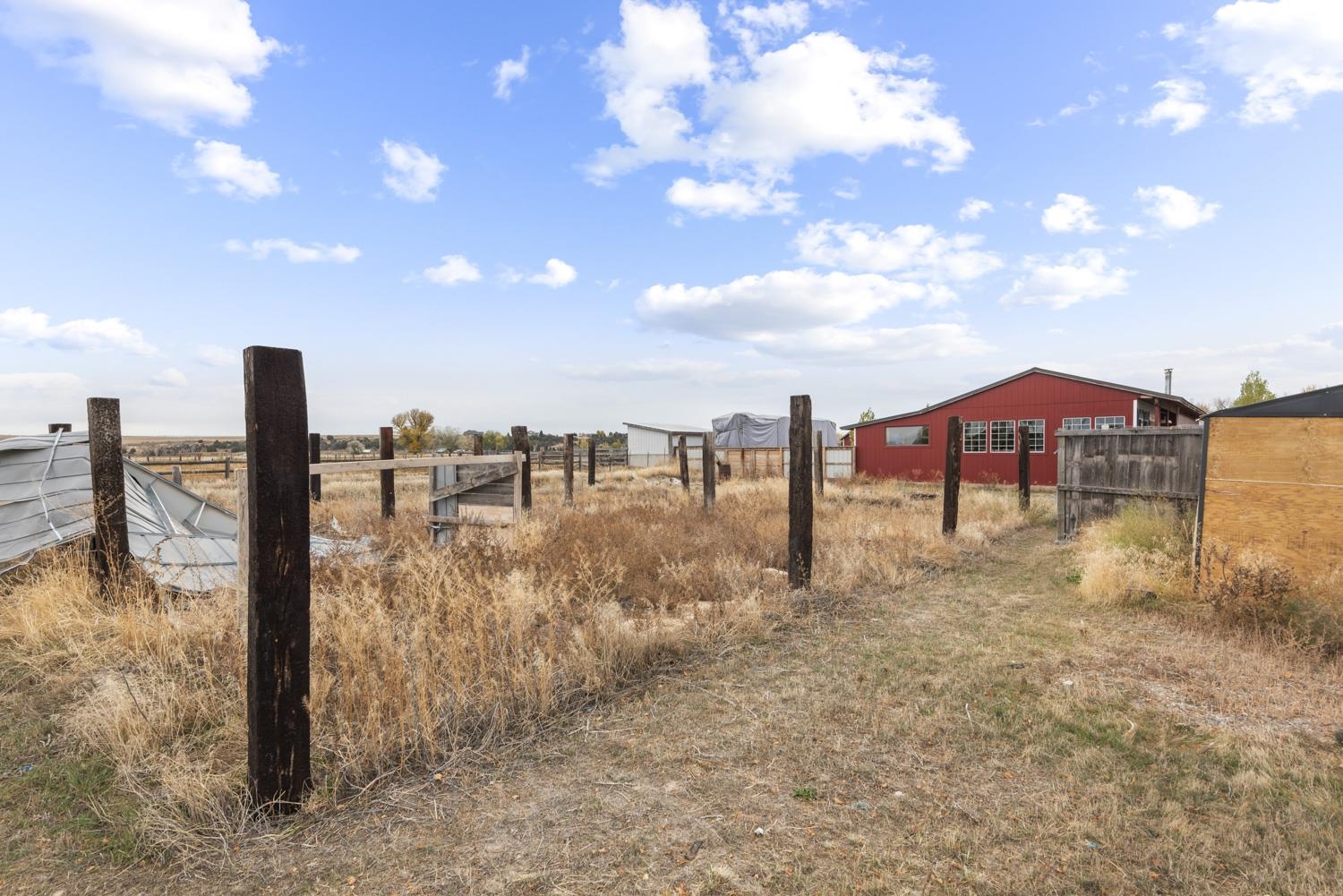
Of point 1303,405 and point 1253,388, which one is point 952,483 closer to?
point 1303,405

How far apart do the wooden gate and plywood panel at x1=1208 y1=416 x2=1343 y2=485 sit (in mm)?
8448

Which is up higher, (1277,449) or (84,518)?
(1277,449)

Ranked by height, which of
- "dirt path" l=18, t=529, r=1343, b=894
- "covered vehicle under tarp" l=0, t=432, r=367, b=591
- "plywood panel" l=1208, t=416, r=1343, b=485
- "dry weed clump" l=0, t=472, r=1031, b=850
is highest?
"plywood panel" l=1208, t=416, r=1343, b=485

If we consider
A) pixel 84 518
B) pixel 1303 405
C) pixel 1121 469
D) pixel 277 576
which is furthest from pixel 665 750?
pixel 1121 469

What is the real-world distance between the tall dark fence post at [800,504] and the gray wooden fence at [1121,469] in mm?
6187

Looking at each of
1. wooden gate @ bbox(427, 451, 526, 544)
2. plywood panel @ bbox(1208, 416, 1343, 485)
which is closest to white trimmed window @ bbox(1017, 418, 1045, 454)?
plywood panel @ bbox(1208, 416, 1343, 485)

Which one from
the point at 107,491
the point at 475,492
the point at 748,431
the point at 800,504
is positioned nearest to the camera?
the point at 107,491

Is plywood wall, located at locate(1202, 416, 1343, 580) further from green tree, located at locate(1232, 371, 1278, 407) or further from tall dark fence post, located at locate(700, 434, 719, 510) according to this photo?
green tree, located at locate(1232, 371, 1278, 407)

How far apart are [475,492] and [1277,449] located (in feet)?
31.6

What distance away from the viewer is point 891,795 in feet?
10.9

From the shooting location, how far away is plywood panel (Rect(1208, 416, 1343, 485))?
19.7 ft

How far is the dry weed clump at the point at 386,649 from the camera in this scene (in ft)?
11.4

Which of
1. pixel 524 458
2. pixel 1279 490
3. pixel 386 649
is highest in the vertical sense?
pixel 524 458

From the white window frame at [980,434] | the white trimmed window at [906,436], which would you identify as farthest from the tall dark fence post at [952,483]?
the white trimmed window at [906,436]
